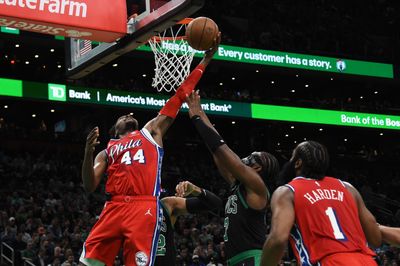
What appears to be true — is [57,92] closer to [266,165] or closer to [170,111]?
[170,111]

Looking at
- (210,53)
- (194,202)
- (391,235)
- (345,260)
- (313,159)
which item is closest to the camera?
(345,260)

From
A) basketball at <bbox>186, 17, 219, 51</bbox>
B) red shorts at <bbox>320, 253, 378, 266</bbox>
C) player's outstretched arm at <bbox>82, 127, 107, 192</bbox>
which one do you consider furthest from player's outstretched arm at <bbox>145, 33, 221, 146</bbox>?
red shorts at <bbox>320, 253, 378, 266</bbox>

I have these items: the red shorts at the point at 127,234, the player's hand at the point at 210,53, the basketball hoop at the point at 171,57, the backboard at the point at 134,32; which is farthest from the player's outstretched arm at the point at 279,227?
the basketball hoop at the point at 171,57

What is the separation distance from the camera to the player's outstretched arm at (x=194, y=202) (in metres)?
6.73

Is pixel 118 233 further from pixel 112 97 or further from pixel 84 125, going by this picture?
pixel 84 125

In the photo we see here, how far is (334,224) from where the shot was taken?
427 centimetres

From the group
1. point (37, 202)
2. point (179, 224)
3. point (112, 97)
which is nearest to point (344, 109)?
point (112, 97)

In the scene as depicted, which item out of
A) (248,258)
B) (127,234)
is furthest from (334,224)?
(127,234)

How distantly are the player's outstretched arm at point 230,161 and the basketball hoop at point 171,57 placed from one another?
3.66m

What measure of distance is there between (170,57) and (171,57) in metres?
0.06

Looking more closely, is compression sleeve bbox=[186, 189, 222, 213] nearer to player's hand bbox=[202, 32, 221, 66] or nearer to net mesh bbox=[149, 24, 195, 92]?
player's hand bbox=[202, 32, 221, 66]

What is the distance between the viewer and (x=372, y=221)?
15.1 feet

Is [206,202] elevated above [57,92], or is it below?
below

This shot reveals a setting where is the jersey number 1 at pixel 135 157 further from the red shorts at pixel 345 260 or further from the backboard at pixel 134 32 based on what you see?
the red shorts at pixel 345 260
